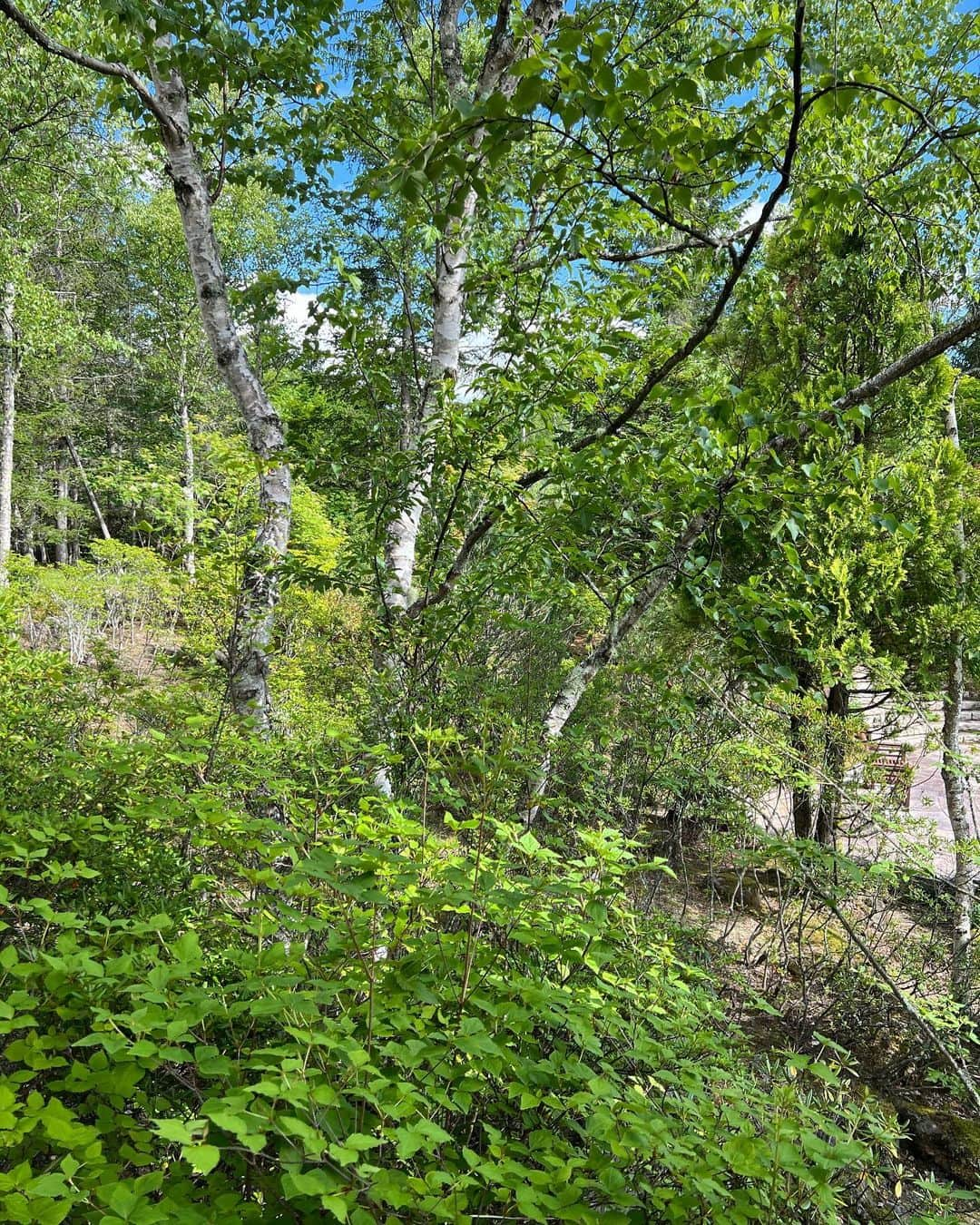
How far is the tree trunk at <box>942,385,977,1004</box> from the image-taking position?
414 centimetres

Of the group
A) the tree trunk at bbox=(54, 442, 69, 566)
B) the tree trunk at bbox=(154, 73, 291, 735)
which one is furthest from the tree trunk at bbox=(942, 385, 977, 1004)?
the tree trunk at bbox=(54, 442, 69, 566)

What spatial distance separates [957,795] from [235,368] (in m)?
5.40

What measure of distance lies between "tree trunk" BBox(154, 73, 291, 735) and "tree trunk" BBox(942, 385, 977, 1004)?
387cm

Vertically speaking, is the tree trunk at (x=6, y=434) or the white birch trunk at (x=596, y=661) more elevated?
the tree trunk at (x=6, y=434)

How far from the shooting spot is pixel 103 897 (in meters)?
2.32

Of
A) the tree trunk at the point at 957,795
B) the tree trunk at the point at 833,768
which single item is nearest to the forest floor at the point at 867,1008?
the tree trunk at the point at 957,795

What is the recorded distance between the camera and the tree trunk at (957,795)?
4.14 meters

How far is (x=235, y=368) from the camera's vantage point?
354 centimetres

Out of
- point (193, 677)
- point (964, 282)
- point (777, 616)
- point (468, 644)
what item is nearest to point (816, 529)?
point (964, 282)

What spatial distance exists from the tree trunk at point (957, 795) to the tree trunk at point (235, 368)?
12.7 ft

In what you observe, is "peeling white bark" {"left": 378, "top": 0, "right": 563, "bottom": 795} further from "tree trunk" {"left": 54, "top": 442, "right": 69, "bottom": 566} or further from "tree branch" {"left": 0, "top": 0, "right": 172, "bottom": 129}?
"tree trunk" {"left": 54, "top": 442, "right": 69, "bottom": 566}

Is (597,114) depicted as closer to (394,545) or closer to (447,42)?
(394,545)

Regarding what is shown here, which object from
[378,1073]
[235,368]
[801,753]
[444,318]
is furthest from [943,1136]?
[235,368]

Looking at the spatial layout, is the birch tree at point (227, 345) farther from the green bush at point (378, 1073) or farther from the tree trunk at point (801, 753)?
the tree trunk at point (801, 753)
